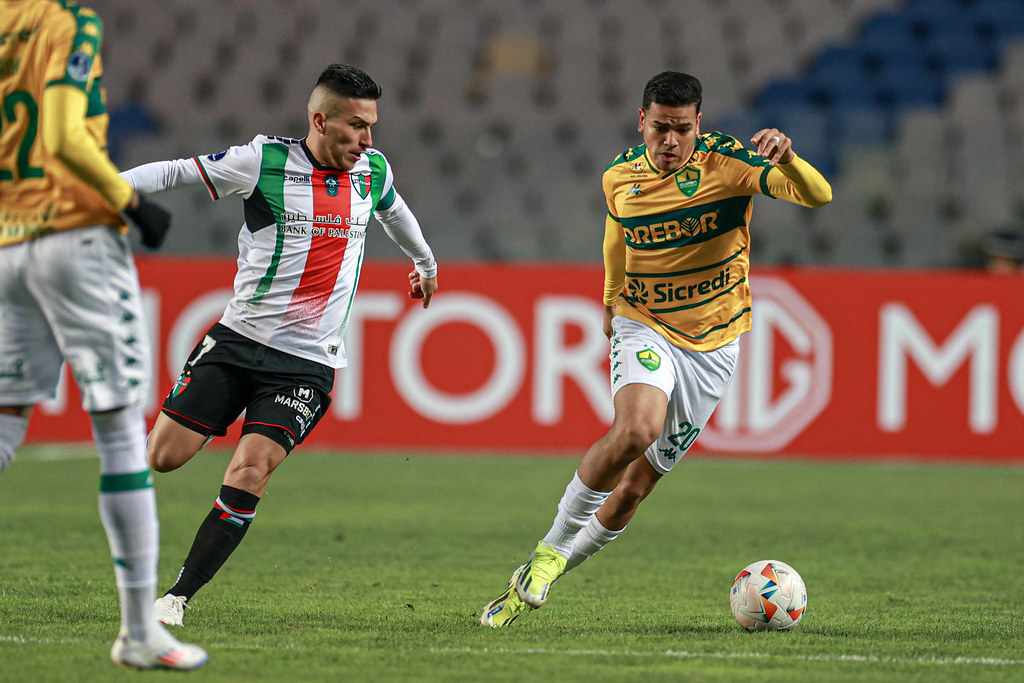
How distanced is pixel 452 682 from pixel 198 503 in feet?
16.3

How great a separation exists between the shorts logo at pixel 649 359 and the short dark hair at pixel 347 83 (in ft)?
Result: 4.75

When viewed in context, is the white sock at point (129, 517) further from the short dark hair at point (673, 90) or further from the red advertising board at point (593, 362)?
the red advertising board at point (593, 362)

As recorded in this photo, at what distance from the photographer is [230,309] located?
190 inches

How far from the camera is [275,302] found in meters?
4.75

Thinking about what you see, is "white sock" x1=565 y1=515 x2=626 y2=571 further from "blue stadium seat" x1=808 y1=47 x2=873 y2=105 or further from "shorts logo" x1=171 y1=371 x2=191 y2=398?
"blue stadium seat" x1=808 y1=47 x2=873 y2=105

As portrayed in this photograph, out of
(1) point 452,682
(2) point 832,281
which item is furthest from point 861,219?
(1) point 452,682

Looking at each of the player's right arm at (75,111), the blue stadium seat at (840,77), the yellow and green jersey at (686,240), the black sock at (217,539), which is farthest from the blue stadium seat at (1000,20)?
the player's right arm at (75,111)

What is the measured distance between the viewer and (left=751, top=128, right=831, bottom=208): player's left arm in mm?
4441

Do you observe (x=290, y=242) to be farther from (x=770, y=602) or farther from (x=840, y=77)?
(x=840, y=77)

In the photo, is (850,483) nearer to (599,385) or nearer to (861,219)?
(599,385)

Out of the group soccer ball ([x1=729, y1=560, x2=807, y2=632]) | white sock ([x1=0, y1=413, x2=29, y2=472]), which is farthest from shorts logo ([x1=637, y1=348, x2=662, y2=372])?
white sock ([x1=0, y1=413, x2=29, y2=472])

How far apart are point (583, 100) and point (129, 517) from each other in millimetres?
11090

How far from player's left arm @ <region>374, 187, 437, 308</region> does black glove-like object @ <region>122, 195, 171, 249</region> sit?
1.55 metres

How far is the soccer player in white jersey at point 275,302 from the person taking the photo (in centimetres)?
454
